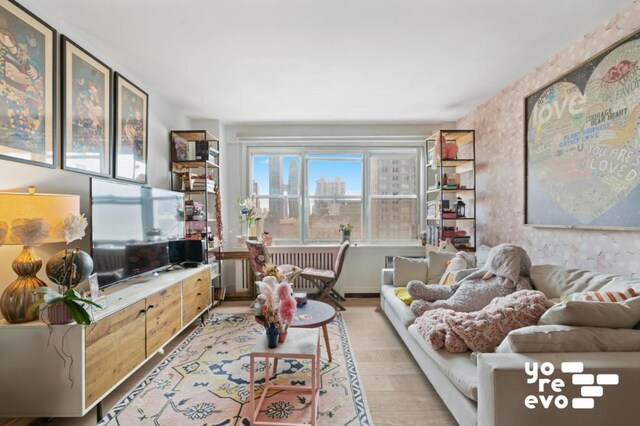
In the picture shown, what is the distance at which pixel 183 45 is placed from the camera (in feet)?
7.53

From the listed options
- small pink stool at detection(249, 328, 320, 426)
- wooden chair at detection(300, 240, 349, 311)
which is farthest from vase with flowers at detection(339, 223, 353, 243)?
small pink stool at detection(249, 328, 320, 426)

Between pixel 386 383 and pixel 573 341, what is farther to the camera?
pixel 386 383

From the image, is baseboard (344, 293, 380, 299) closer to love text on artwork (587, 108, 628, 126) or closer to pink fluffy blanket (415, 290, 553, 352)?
pink fluffy blanket (415, 290, 553, 352)

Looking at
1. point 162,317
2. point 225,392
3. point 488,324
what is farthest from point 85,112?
point 488,324

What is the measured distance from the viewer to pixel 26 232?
1.49 m

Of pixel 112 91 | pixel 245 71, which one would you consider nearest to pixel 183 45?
pixel 245 71

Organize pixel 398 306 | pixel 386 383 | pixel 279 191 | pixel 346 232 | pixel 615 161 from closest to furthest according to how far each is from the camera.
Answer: pixel 615 161 < pixel 386 383 < pixel 398 306 < pixel 346 232 < pixel 279 191

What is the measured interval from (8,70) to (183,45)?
107cm

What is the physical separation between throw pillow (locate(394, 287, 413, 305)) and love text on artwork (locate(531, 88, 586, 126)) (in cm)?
195

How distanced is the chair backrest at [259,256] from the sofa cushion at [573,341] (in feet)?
8.47

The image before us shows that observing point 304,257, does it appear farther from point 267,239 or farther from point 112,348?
point 112,348

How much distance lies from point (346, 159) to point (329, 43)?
2334 millimetres

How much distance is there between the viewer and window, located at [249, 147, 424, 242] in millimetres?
4480

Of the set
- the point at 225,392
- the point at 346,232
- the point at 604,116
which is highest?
the point at 604,116
